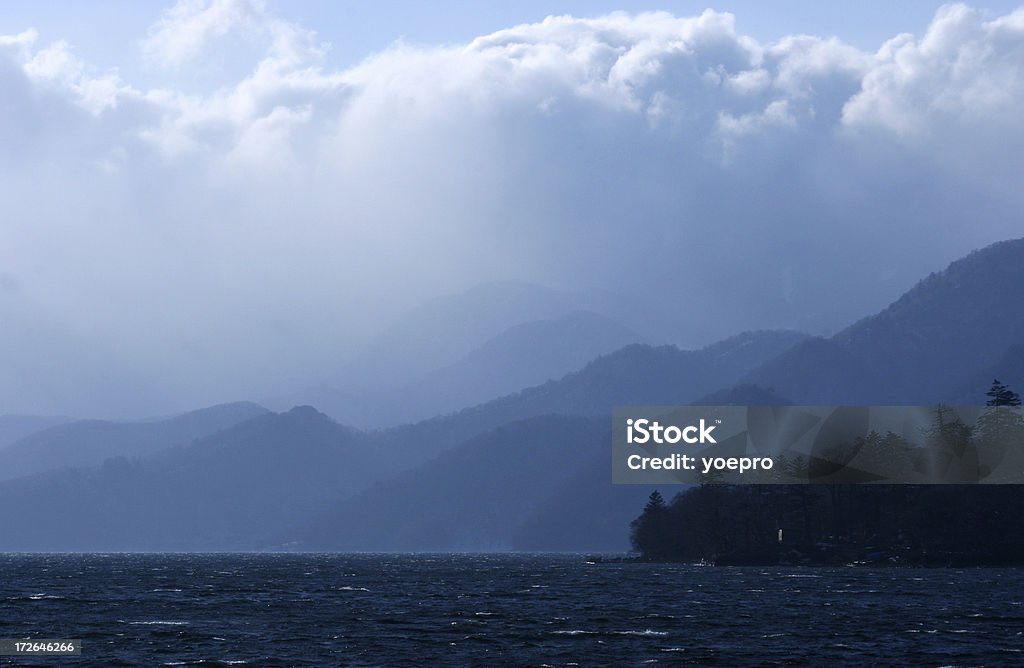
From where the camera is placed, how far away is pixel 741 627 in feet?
362

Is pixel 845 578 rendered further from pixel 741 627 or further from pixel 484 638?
pixel 484 638

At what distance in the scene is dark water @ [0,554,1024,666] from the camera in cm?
8800

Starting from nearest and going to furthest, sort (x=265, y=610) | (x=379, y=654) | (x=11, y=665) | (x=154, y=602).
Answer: (x=11, y=665), (x=379, y=654), (x=265, y=610), (x=154, y=602)

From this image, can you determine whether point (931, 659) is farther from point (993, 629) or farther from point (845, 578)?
point (845, 578)

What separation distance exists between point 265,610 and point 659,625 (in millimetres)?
41911

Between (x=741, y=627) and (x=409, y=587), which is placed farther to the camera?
(x=409, y=587)

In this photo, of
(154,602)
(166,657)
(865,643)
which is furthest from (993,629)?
(154,602)

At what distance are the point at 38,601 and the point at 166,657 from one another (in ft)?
249

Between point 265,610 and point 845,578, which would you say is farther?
point 845,578

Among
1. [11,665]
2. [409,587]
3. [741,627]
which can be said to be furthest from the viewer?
[409,587]

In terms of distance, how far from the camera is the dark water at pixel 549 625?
289 feet

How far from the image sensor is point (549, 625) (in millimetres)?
113562

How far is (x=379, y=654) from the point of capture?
296 ft

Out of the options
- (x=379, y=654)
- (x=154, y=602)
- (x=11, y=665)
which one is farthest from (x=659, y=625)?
(x=154, y=602)
